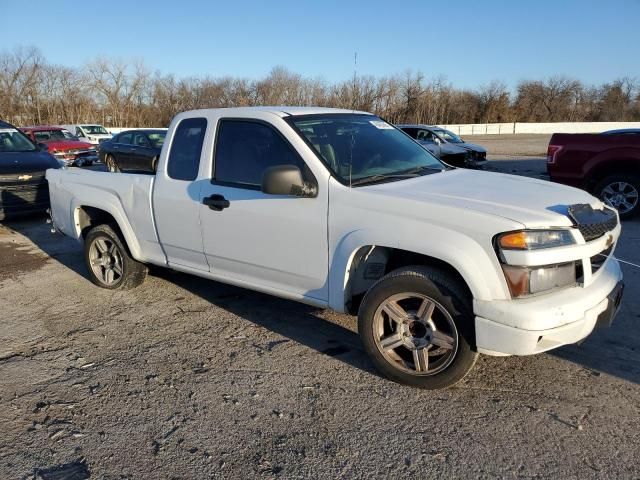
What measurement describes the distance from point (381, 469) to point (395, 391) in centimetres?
79

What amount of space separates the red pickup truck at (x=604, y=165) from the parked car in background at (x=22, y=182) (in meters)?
9.10

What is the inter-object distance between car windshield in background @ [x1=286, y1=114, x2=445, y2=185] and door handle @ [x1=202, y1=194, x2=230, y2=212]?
81 cm

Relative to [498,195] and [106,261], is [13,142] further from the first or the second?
[498,195]

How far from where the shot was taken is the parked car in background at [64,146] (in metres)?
18.9

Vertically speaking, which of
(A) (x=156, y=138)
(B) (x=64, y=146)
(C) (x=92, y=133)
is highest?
(C) (x=92, y=133)

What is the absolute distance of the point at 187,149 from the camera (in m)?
4.59

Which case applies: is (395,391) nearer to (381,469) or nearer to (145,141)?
(381,469)

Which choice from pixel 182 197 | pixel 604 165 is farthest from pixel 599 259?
pixel 604 165

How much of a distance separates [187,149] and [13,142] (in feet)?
25.5

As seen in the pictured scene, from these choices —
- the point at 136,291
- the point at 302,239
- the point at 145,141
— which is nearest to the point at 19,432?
the point at 302,239

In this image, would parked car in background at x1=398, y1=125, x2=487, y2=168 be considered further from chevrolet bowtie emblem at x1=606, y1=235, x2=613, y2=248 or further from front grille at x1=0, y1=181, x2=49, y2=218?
chevrolet bowtie emblem at x1=606, y1=235, x2=613, y2=248

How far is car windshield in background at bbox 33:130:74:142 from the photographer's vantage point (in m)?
19.6

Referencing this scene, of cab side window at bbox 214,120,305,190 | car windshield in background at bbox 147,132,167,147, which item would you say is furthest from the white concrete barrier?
cab side window at bbox 214,120,305,190

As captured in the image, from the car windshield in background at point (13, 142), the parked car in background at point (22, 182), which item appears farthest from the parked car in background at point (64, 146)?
the parked car in background at point (22, 182)
